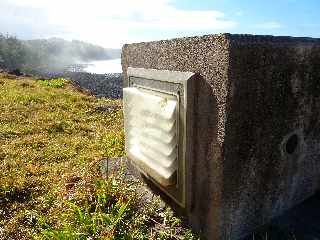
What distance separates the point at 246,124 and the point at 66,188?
2400 mm

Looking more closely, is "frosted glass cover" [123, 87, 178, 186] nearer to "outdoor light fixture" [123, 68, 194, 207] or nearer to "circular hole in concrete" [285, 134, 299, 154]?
"outdoor light fixture" [123, 68, 194, 207]

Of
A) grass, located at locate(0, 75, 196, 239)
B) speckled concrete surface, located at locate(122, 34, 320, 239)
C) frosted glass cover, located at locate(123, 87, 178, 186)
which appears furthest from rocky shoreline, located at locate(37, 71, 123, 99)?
speckled concrete surface, located at locate(122, 34, 320, 239)

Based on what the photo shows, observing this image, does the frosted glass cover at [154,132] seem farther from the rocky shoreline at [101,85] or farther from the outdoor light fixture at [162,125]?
the rocky shoreline at [101,85]

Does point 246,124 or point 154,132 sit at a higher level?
point 246,124

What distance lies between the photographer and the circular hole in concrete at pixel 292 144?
309 cm

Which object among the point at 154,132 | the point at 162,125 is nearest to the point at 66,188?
the point at 154,132

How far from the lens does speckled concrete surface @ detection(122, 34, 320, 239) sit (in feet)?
8.55

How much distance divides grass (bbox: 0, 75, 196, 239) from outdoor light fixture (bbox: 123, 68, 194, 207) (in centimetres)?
34

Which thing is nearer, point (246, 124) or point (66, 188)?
point (246, 124)

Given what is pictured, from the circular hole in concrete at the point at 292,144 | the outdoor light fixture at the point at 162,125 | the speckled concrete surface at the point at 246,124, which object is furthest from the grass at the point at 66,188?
the circular hole in concrete at the point at 292,144

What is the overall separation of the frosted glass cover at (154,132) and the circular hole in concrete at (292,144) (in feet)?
3.03

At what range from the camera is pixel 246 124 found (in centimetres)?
272

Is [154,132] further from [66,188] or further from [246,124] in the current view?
[66,188]

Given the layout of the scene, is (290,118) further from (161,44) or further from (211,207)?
(161,44)
